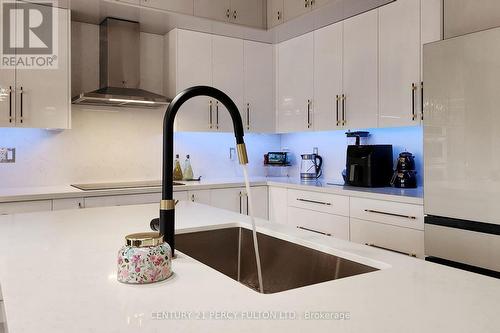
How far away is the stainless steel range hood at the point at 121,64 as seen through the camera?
11.5ft

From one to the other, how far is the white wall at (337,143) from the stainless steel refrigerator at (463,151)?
1013 millimetres

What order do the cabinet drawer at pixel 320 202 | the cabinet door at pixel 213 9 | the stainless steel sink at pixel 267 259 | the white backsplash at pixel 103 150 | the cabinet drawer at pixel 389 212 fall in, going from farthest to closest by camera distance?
the cabinet door at pixel 213 9, the white backsplash at pixel 103 150, the cabinet drawer at pixel 320 202, the cabinet drawer at pixel 389 212, the stainless steel sink at pixel 267 259

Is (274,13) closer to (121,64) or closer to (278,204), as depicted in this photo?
(121,64)

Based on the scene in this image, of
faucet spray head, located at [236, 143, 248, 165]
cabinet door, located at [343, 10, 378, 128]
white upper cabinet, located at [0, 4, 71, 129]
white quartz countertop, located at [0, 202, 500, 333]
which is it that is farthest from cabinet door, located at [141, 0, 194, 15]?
faucet spray head, located at [236, 143, 248, 165]

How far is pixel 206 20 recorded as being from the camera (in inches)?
143

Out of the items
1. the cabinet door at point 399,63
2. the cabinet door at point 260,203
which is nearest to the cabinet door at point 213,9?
the cabinet door at point 399,63

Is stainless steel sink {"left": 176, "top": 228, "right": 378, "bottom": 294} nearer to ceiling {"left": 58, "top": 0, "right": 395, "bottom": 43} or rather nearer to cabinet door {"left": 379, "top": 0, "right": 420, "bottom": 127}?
cabinet door {"left": 379, "top": 0, "right": 420, "bottom": 127}

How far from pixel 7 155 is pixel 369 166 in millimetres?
2795

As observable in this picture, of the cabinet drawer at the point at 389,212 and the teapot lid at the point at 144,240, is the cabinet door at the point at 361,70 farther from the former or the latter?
the teapot lid at the point at 144,240

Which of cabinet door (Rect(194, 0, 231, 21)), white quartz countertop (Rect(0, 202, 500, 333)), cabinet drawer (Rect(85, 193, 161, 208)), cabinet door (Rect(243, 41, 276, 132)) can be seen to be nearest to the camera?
white quartz countertop (Rect(0, 202, 500, 333))

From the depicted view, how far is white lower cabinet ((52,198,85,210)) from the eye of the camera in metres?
2.98

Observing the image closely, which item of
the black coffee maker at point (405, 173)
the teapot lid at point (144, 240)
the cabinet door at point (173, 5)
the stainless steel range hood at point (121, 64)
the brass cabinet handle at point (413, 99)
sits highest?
the cabinet door at point (173, 5)

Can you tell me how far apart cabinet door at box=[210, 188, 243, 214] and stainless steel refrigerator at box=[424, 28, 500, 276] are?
5.71ft

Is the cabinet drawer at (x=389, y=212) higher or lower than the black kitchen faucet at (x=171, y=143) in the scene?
lower
